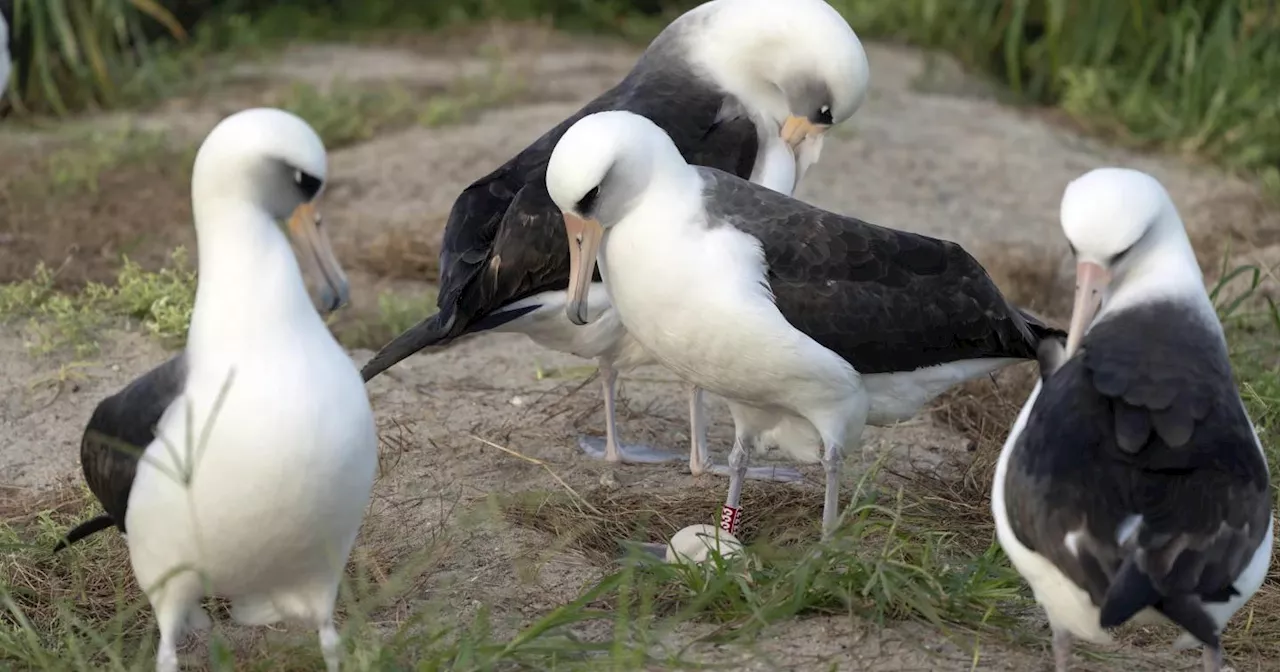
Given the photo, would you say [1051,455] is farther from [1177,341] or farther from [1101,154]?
[1101,154]

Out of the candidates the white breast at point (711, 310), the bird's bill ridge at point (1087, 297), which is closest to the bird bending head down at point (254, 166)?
the white breast at point (711, 310)

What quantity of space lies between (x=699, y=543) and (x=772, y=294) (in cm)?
71

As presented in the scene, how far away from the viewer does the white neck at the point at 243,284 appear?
3.74 meters

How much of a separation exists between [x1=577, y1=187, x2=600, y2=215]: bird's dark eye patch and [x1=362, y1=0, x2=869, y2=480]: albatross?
2.29ft

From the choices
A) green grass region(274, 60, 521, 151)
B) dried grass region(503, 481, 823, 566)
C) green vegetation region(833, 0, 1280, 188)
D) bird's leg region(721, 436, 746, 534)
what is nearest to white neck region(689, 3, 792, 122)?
dried grass region(503, 481, 823, 566)

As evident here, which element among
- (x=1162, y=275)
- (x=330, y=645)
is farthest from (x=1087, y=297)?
(x=330, y=645)

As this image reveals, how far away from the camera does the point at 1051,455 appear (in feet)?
12.7

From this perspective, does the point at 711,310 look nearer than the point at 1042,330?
Yes

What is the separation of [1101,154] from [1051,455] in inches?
243

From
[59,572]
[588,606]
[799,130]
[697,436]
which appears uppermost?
[799,130]

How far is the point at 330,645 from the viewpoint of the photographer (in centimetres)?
404

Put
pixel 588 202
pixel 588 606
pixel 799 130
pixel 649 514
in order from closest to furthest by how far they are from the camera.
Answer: pixel 588 606
pixel 588 202
pixel 649 514
pixel 799 130

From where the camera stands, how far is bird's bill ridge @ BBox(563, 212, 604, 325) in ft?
15.6

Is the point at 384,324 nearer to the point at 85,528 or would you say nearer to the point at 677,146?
the point at 677,146
